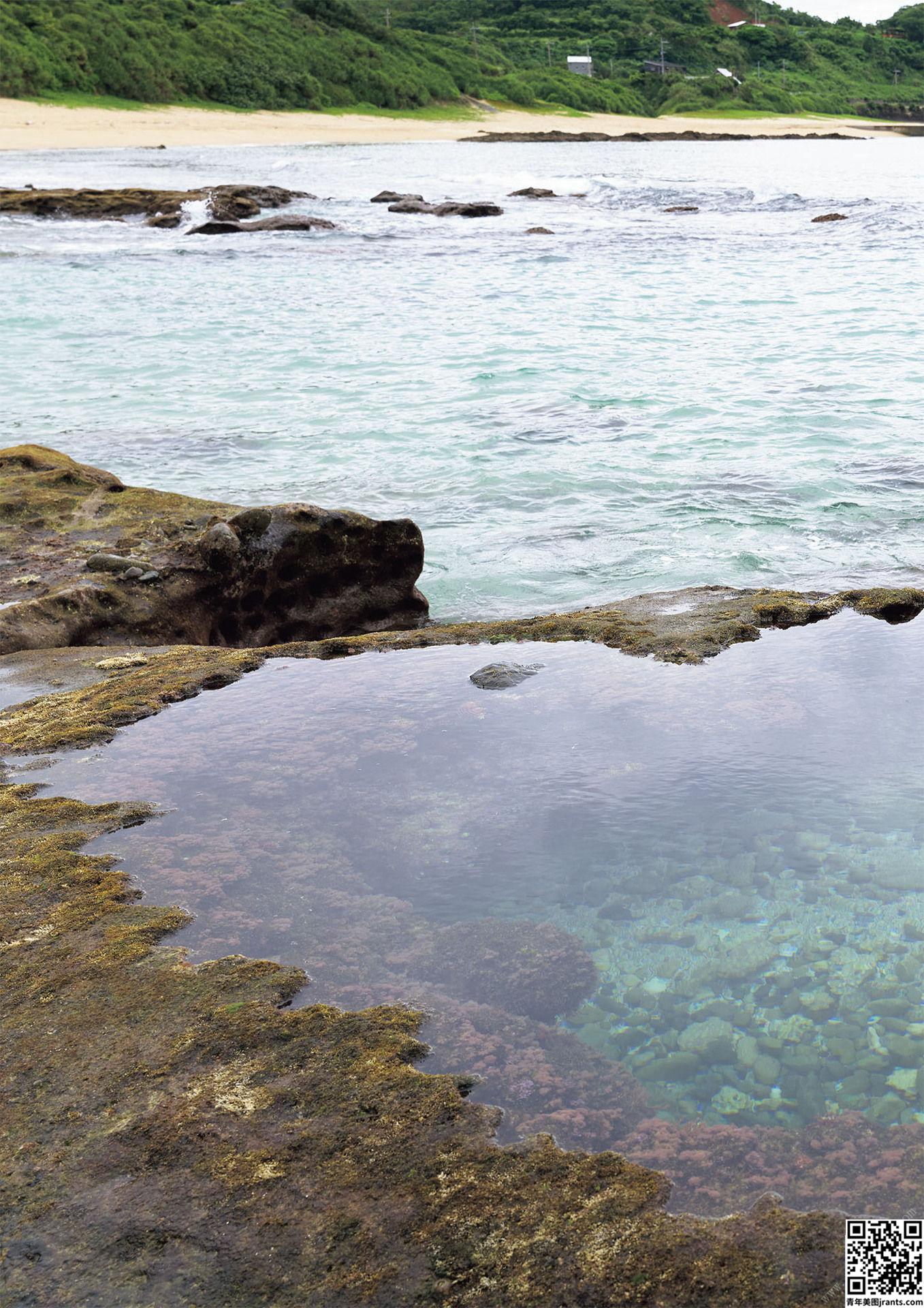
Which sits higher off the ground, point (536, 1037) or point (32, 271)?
point (32, 271)

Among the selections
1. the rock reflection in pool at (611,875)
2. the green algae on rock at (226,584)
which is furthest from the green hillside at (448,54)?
the rock reflection in pool at (611,875)

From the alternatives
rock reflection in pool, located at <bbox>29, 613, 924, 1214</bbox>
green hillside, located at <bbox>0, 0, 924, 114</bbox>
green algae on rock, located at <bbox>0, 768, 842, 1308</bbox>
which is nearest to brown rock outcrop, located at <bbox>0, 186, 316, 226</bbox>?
rock reflection in pool, located at <bbox>29, 613, 924, 1214</bbox>

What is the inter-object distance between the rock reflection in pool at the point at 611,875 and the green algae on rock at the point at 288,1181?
142 mm

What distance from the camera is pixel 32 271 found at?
21734mm

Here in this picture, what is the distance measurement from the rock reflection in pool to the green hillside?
64.2 metres

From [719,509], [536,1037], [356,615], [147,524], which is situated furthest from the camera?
[719,509]

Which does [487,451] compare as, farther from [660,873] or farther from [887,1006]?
[887,1006]

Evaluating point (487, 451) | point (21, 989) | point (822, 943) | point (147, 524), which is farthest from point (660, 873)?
point (487, 451)

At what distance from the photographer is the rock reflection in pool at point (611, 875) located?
2.47 metres

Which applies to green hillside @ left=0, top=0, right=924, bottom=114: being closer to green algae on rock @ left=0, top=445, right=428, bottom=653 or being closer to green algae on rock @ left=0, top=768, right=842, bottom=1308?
green algae on rock @ left=0, top=445, right=428, bottom=653

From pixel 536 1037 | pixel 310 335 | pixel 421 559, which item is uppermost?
pixel 310 335

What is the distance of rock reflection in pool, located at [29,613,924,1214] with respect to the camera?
97.3 inches

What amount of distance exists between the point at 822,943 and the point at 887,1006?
26 centimetres

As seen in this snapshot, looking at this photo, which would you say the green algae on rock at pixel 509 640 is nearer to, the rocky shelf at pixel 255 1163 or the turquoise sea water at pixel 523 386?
the rocky shelf at pixel 255 1163
